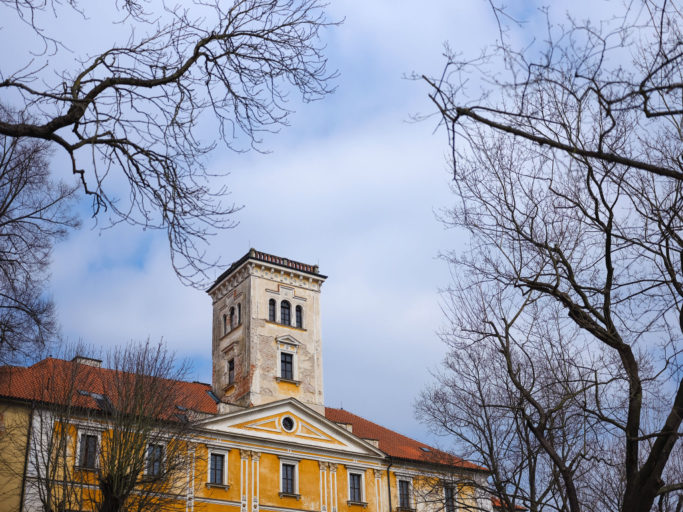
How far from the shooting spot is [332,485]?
36125 millimetres

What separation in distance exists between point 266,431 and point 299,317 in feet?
24.4

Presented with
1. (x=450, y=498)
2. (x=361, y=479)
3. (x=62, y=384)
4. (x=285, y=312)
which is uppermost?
(x=285, y=312)

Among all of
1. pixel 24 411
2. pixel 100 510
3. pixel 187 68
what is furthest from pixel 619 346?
pixel 24 411

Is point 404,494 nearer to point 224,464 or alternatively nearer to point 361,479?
point 361,479

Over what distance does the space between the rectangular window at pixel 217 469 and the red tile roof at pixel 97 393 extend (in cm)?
204

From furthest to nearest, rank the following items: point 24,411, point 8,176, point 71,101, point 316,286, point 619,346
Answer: point 316,286 < point 24,411 < point 8,176 < point 619,346 < point 71,101

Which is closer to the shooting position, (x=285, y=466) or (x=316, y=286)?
(x=285, y=466)

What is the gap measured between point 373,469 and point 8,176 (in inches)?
1076

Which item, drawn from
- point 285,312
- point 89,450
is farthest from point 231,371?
point 89,450

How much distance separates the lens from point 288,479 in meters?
35.2

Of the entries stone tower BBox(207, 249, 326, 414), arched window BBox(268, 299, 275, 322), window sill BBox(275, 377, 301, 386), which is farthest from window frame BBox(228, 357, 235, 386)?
arched window BBox(268, 299, 275, 322)

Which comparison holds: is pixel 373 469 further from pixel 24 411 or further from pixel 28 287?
pixel 28 287

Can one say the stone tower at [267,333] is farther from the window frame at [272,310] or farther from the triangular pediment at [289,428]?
the triangular pediment at [289,428]

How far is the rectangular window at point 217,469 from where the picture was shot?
32.8m
